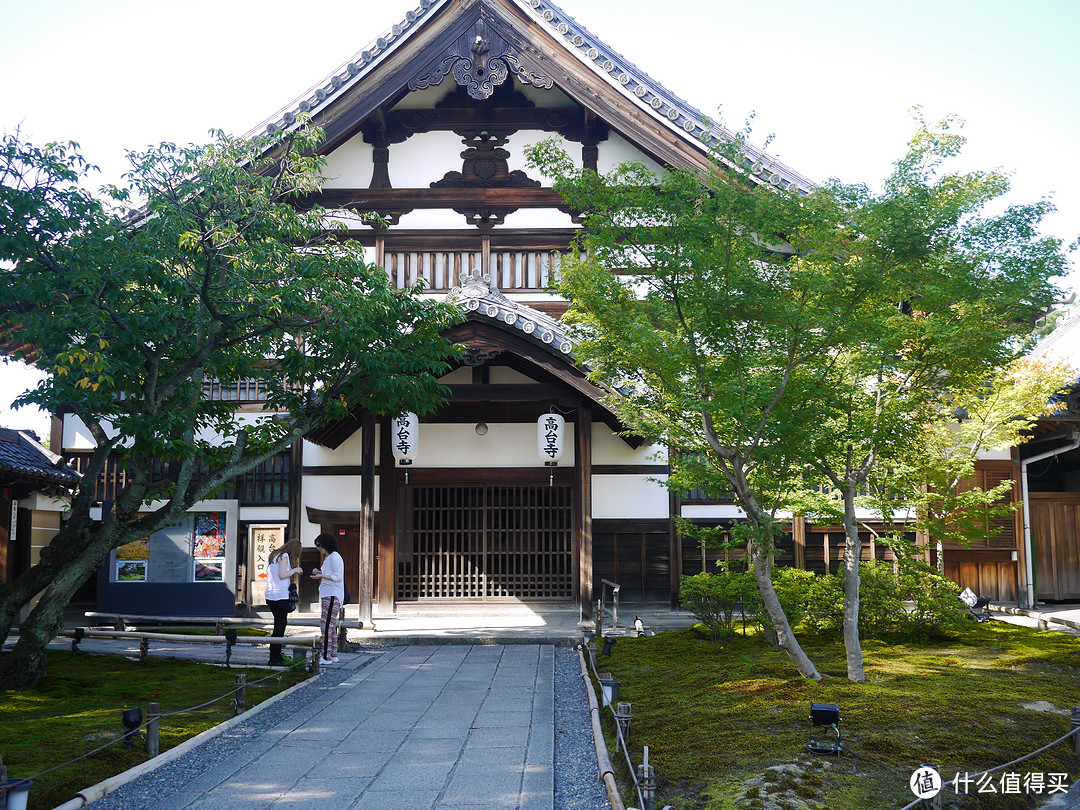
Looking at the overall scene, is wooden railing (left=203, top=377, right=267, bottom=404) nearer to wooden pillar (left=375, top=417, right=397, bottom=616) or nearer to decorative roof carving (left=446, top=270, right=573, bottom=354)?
wooden pillar (left=375, top=417, right=397, bottom=616)

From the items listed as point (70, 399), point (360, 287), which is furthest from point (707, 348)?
point (70, 399)

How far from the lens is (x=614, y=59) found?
16.1m

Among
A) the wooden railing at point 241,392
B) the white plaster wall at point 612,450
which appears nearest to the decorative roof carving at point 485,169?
the white plaster wall at point 612,450

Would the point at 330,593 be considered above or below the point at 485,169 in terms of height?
below

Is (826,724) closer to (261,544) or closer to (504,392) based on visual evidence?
(504,392)

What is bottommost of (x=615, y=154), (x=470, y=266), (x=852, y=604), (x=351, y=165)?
(x=852, y=604)

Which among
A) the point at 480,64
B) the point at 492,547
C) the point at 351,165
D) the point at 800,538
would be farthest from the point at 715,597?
the point at 351,165

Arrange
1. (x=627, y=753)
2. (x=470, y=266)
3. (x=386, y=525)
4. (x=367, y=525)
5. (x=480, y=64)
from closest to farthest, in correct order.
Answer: (x=627, y=753)
(x=367, y=525)
(x=480, y=64)
(x=386, y=525)
(x=470, y=266)

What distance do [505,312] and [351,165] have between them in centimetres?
543

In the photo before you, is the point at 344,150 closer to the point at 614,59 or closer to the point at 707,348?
the point at 614,59

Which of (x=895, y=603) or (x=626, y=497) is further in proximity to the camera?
(x=626, y=497)

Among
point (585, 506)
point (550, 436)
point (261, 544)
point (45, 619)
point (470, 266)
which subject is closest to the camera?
point (45, 619)

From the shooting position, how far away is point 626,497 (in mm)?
17359

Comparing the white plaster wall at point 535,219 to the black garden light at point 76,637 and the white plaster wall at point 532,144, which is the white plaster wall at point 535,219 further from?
the black garden light at point 76,637
